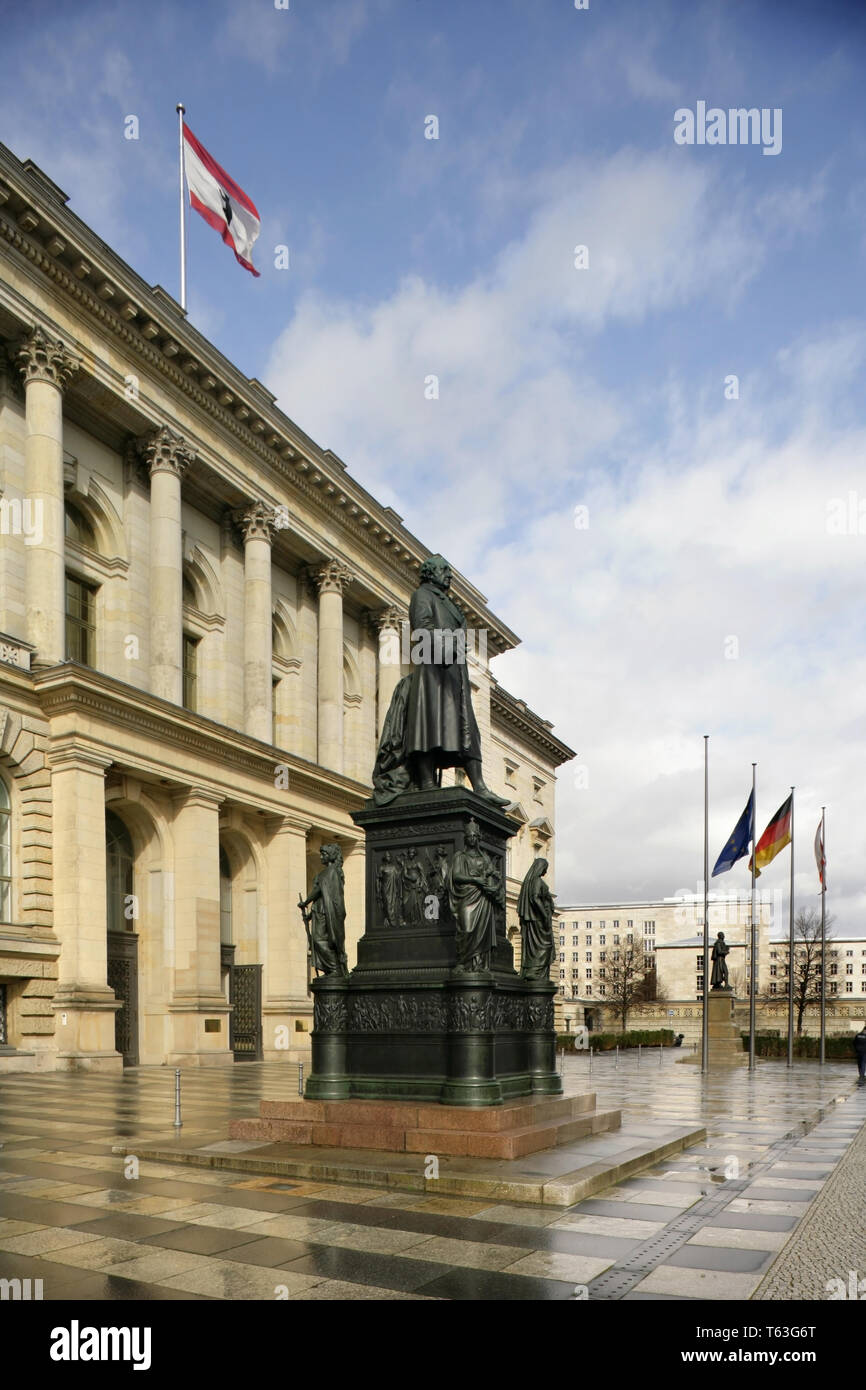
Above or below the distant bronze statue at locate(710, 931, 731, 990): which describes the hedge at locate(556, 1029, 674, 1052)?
below

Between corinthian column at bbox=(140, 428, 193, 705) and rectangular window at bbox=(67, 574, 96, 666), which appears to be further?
corinthian column at bbox=(140, 428, 193, 705)

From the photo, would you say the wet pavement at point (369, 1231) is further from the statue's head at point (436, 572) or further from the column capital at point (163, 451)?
the column capital at point (163, 451)

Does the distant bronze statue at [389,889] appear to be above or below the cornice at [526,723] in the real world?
below

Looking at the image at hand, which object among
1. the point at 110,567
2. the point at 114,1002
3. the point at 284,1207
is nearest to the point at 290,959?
the point at 114,1002

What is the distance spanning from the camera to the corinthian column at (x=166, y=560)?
34.8 meters

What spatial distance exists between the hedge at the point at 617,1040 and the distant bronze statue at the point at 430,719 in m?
40.9

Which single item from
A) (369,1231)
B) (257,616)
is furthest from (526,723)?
(369,1231)

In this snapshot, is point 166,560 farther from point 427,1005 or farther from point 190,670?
point 427,1005

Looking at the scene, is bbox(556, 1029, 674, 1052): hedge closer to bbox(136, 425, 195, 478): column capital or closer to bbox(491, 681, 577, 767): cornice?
bbox(491, 681, 577, 767): cornice

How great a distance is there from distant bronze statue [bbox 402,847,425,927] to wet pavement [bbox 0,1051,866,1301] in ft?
11.3

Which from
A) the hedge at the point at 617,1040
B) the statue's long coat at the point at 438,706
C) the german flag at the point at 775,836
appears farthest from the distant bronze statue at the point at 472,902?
the hedge at the point at 617,1040

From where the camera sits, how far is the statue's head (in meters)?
14.7

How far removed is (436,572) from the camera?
14758mm

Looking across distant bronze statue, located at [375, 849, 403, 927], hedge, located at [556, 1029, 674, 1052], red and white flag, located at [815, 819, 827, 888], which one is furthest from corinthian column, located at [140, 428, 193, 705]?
hedge, located at [556, 1029, 674, 1052]
